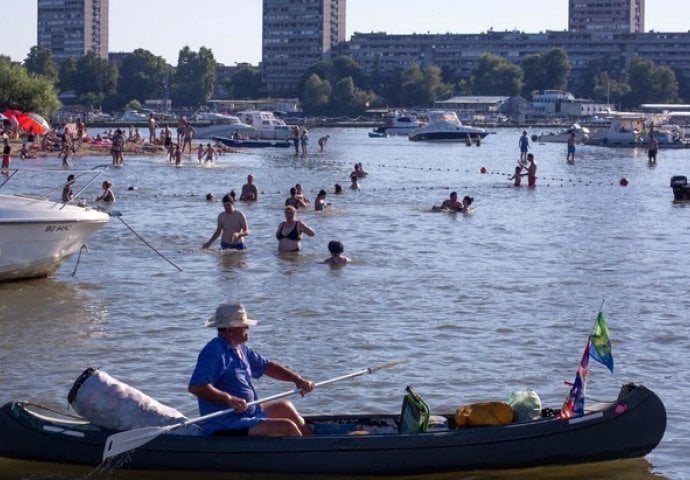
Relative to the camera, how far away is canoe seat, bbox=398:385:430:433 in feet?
36.5

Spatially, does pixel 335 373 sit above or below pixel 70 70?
below

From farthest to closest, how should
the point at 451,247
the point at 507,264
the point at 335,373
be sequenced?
the point at 451,247
the point at 507,264
the point at 335,373

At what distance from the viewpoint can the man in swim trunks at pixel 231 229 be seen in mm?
24969

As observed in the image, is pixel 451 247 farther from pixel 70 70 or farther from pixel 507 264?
pixel 70 70

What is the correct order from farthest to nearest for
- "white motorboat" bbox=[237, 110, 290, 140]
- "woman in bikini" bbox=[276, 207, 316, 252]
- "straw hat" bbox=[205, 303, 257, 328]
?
"white motorboat" bbox=[237, 110, 290, 140], "woman in bikini" bbox=[276, 207, 316, 252], "straw hat" bbox=[205, 303, 257, 328]

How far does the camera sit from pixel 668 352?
663 inches

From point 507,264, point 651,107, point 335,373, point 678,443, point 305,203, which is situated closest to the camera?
point 678,443

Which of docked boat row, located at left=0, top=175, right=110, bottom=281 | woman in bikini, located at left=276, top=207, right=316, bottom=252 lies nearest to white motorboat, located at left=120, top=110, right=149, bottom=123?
woman in bikini, located at left=276, top=207, right=316, bottom=252

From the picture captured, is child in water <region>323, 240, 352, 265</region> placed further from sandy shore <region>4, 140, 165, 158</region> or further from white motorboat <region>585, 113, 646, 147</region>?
white motorboat <region>585, 113, 646, 147</region>

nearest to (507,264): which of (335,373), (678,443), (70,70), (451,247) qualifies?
(451,247)

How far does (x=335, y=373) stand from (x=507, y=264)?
432 inches

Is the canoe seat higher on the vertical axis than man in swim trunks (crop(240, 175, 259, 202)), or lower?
lower

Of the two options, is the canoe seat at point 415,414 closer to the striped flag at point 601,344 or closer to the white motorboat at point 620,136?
the striped flag at point 601,344

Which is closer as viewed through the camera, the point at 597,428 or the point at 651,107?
the point at 597,428
